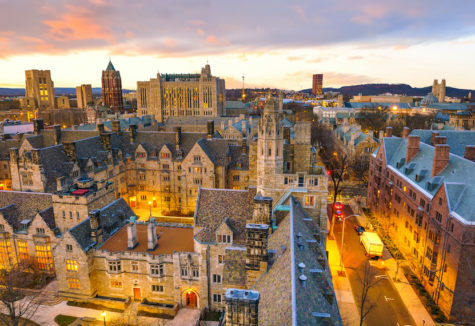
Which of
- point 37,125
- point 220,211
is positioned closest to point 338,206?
point 220,211

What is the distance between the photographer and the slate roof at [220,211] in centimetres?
3738

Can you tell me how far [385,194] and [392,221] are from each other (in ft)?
20.0

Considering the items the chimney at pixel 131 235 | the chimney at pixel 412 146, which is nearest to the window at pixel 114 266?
the chimney at pixel 131 235

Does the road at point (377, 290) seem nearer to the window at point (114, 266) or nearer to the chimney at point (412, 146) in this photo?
the chimney at point (412, 146)

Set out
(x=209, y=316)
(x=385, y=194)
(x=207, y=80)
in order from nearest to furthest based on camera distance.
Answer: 1. (x=209, y=316)
2. (x=385, y=194)
3. (x=207, y=80)

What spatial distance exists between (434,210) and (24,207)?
188 feet

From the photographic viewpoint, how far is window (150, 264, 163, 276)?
37.8 metres

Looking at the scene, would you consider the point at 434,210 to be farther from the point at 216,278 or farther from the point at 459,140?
the point at 216,278

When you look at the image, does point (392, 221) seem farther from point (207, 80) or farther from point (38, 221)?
point (207, 80)

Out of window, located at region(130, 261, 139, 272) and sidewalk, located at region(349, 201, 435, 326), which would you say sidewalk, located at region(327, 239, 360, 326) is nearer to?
sidewalk, located at region(349, 201, 435, 326)

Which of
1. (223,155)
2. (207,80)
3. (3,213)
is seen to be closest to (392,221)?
(223,155)

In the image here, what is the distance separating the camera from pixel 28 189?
55.5 m

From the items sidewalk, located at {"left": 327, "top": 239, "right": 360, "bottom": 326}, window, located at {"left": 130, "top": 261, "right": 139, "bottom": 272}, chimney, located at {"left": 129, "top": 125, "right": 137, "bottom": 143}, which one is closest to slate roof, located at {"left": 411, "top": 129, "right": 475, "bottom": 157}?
sidewalk, located at {"left": 327, "top": 239, "right": 360, "bottom": 326}

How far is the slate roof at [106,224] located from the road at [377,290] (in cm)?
3388
